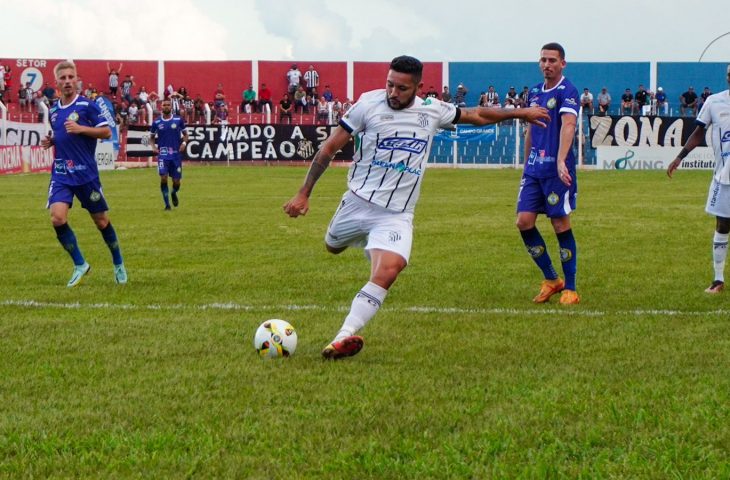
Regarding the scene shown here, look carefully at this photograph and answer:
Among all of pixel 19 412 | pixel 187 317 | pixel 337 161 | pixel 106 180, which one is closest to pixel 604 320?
pixel 187 317

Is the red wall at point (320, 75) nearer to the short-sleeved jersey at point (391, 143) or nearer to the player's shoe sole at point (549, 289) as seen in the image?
the player's shoe sole at point (549, 289)

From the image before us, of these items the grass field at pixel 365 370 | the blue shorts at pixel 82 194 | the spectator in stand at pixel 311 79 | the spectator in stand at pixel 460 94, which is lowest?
the grass field at pixel 365 370

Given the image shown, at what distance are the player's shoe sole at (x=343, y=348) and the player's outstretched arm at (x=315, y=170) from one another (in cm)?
84

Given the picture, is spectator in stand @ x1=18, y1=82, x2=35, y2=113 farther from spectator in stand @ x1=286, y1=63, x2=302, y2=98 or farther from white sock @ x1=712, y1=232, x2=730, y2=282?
white sock @ x1=712, y1=232, x2=730, y2=282

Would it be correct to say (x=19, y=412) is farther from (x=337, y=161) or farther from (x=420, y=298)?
(x=337, y=161)

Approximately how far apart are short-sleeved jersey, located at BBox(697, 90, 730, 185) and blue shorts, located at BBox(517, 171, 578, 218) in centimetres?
156

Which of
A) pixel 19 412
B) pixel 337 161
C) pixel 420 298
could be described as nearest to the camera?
pixel 19 412

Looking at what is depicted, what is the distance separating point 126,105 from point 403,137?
4239 cm

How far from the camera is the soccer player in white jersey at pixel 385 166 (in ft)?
22.3

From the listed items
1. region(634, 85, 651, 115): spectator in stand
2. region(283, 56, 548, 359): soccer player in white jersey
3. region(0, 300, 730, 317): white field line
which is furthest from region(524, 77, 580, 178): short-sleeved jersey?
region(634, 85, 651, 115): spectator in stand

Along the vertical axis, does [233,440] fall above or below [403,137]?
below

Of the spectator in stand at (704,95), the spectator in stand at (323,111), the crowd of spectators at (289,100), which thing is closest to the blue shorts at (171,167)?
the crowd of spectators at (289,100)

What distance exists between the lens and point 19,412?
17.4ft

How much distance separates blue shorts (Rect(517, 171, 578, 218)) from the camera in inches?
367
